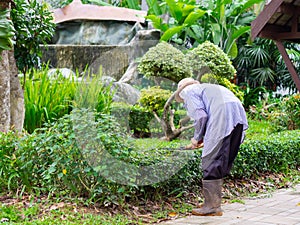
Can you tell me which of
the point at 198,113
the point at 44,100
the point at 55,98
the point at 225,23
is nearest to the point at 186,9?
the point at 225,23

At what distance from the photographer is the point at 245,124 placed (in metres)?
5.13

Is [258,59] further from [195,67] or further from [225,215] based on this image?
[225,215]

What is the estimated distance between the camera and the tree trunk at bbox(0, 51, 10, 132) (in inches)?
230

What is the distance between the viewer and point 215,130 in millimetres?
4992

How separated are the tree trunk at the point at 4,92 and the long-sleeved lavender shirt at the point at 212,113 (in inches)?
83.7

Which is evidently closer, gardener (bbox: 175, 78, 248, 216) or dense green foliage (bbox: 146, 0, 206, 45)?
gardener (bbox: 175, 78, 248, 216)

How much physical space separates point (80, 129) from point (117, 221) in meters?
0.91

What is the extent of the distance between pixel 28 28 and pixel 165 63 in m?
3.14

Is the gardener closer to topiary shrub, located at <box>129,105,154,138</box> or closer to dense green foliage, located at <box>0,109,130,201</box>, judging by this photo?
dense green foliage, located at <box>0,109,130,201</box>

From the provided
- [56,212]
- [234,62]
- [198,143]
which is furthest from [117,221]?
[234,62]

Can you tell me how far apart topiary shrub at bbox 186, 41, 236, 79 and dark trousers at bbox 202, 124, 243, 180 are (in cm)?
470

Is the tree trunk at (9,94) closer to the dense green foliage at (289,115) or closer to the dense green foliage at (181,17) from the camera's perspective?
the dense green foliage at (289,115)

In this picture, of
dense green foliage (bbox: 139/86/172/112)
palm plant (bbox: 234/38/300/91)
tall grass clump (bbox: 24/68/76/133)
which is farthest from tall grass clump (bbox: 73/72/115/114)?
palm plant (bbox: 234/38/300/91)

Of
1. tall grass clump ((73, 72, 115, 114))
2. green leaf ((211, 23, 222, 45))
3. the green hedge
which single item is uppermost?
green leaf ((211, 23, 222, 45))
